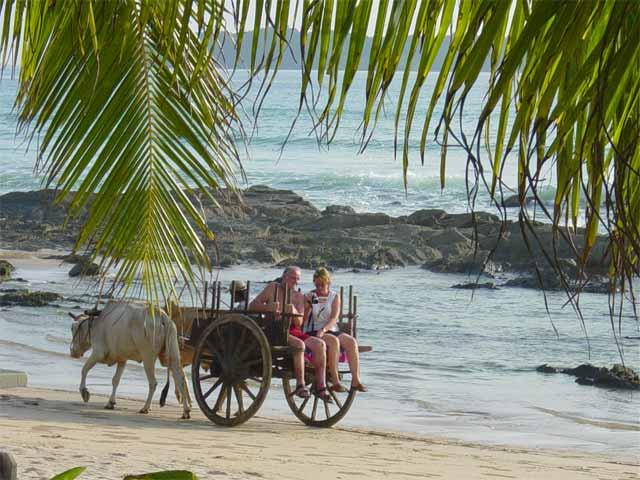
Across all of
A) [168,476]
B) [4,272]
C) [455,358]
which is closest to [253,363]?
[168,476]

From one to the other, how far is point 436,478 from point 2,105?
223 ft

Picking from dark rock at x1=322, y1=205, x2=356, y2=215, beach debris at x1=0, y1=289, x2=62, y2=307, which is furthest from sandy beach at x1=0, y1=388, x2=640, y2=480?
dark rock at x1=322, y1=205, x2=356, y2=215

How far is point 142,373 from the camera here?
16953mm

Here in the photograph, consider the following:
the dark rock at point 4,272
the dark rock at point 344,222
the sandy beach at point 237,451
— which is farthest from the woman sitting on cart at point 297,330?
the dark rock at point 344,222

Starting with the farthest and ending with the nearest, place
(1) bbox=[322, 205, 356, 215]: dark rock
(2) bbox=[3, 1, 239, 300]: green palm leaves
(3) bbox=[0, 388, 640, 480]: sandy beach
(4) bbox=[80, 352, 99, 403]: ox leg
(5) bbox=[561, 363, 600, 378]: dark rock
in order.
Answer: (1) bbox=[322, 205, 356, 215]: dark rock, (5) bbox=[561, 363, 600, 378]: dark rock, (4) bbox=[80, 352, 99, 403]: ox leg, (3) bbox=[0, 388, 640, 480]: sandy beach, (2) bbox=[3, 1, 239, 300]: green palm leaves

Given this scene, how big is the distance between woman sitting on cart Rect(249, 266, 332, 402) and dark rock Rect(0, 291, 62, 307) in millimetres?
13416

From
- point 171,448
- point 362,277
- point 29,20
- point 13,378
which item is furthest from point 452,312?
point 29,20

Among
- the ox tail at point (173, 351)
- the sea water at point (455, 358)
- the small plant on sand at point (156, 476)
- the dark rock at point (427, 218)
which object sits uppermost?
the dark rock at point (427, 218)

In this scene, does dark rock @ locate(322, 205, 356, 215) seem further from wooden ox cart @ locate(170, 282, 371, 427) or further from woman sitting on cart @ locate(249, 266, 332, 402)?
woman sitting on cart @ locate(249, 266, 332, 402)

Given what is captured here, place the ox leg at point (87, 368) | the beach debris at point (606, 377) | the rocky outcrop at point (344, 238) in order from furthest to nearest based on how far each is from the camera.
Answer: the rocky outcrop at point (344, 238) → the beach debris at point (606, 377) → the ox leg at point (87, 368)

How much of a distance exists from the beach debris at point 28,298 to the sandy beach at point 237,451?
10.8m

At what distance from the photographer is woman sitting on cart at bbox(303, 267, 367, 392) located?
1063 cm

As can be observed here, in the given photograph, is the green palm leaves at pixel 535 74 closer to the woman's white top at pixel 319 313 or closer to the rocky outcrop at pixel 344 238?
the woman's white top at pixel 319 313

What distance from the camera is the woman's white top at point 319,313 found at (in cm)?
1063
